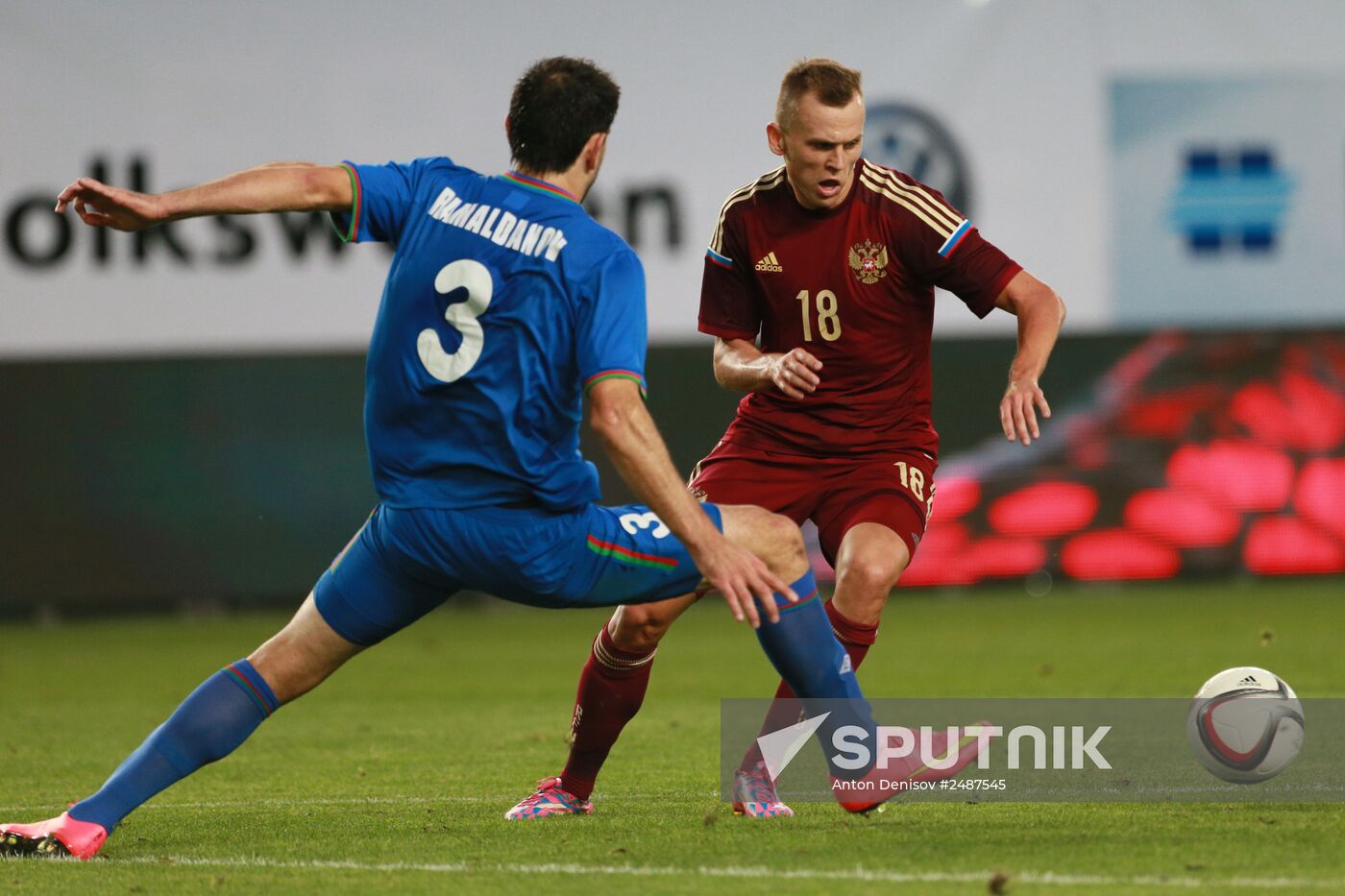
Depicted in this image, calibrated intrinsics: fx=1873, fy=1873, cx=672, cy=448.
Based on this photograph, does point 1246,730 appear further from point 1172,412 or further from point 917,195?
point 1172,412

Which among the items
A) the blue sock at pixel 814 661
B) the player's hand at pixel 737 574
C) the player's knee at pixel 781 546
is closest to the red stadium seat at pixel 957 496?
the blue sock at pixel 814 661

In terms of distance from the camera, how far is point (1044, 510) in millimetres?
14023

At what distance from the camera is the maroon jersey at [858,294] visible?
5672 millimetres

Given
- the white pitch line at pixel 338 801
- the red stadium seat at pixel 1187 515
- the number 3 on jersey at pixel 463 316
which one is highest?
the number 3 on jersey at pixel 463 316

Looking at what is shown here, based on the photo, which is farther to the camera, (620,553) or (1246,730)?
(1246,730)

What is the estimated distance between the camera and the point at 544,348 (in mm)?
4531

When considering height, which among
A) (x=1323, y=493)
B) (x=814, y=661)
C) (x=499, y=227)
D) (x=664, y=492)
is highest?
(x=499, y=227)

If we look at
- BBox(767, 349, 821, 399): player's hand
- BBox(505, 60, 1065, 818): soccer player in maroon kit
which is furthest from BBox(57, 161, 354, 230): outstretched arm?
BBox(505, 60, 1065, 818): soccer player in maroon kit

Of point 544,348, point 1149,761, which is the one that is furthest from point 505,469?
point 1149,761

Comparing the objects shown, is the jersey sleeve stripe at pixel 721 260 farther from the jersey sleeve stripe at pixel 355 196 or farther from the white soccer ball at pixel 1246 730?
the white soccer ball at pixel 1246 730

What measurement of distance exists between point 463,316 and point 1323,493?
10.9 metres

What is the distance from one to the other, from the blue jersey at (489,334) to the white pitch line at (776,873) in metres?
0.88

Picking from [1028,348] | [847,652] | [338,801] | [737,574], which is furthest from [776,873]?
[338,801]

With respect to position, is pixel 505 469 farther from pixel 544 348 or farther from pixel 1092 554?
pixel 1092 554
